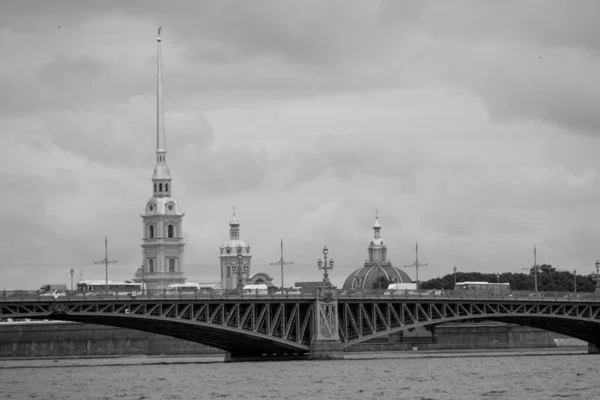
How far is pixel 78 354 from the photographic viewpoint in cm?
18675

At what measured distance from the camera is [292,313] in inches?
5285

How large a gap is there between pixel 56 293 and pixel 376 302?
27.8m

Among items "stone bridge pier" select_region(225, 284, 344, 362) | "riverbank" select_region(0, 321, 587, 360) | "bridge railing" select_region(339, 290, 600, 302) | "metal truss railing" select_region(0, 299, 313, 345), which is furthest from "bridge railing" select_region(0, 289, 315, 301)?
"riverbank" select_region(0, 321, 587, 360)

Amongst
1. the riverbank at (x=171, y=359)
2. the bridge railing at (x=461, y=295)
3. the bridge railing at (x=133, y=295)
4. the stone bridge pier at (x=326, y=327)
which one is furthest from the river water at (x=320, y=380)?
the riverbank at (x=171, y=359)

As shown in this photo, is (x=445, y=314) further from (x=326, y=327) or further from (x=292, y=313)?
(x=292, y=313)

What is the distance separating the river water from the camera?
94.8m

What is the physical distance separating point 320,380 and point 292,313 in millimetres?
27858

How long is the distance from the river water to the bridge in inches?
108

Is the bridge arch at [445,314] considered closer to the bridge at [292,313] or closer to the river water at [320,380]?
the bridge at [292,313]

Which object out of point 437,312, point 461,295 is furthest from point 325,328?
point 461,295

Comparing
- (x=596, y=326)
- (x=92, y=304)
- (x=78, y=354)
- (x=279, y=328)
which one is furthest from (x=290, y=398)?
(x=78, y=354)

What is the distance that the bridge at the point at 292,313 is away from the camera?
12388 centimetres

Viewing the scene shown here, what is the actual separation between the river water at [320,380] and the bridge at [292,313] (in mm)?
2747

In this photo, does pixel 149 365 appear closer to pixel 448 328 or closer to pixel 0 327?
pixel 0 327
